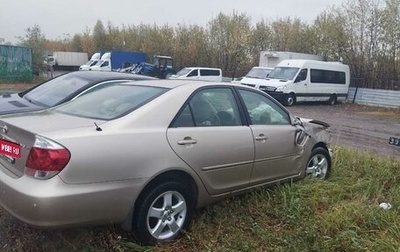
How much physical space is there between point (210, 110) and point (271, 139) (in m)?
0.86

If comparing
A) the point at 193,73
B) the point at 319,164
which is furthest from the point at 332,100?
the point at 319,164

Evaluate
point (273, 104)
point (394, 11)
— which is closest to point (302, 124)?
point (273, 104)

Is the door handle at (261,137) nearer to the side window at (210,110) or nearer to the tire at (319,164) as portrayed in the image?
the side window at (210,110)

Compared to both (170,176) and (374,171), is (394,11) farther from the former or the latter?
(170,176)

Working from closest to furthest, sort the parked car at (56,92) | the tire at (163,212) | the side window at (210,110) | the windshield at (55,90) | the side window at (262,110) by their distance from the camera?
the tire at (163,212) < the side window at (210,110) < the side window at (262,110) < the parked car at (56,92) < the windshield at (55,90)

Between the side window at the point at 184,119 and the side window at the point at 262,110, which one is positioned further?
the side window at the point at 262,110

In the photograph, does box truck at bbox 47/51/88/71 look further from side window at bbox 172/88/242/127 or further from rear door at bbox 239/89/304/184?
side window at bbox 172/88/242/127

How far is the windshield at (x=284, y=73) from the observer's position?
19.2 meters

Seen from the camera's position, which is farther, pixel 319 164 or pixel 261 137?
pixel 319 164

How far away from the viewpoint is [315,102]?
21.2m

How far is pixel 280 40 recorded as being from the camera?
30.6 m

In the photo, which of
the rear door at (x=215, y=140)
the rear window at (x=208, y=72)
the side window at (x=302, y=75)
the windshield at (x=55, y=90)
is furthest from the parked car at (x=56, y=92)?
the rear window at (x=208, y=72)

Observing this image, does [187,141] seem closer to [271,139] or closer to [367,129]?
[271,139]

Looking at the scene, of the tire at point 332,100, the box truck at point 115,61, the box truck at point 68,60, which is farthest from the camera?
the box truck at point 68,60
